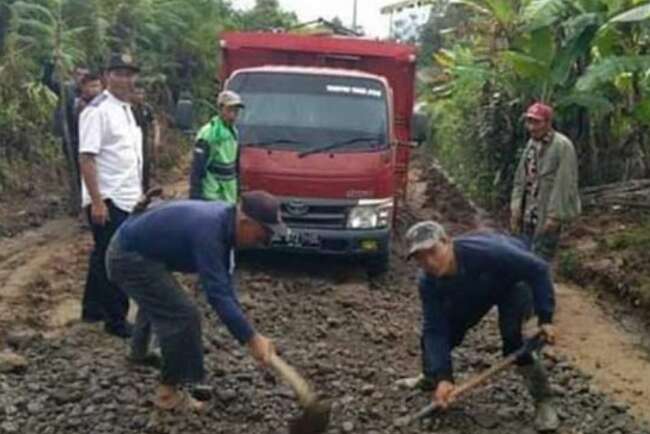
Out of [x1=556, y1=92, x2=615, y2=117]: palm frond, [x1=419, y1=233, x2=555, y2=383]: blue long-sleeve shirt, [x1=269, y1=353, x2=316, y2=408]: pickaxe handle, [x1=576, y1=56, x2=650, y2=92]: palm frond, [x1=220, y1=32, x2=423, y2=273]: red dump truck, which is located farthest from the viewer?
[x1=556, y1=92, x2=615, y2=117]: palm frond

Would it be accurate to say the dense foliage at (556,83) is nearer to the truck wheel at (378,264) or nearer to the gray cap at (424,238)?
the truck wheel at (378,264)

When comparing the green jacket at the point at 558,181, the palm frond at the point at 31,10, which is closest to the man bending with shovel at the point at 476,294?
the green jacket at the point at 558,181

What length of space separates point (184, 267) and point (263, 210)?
3.36 feet

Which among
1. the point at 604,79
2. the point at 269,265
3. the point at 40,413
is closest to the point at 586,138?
the point at 604,79

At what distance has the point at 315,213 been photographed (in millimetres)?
10656

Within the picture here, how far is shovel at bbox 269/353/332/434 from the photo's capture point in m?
5.58

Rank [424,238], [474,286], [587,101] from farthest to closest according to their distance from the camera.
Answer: [587,101]
[474,286]
[424,238]

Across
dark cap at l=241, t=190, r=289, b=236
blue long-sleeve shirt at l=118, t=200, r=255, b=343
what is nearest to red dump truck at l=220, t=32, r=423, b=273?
blue long-sleeve shirt at l=118, t=200, r=255, b=343

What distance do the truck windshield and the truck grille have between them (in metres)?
0.56

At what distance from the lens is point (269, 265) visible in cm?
1138

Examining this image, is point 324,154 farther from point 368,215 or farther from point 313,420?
point 313,420

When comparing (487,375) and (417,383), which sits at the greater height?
(487,375)

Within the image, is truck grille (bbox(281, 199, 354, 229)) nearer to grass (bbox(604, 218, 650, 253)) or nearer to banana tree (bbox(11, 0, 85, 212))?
grass (bbox(604, 218, 650, 253))

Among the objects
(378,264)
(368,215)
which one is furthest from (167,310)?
(378,264)
